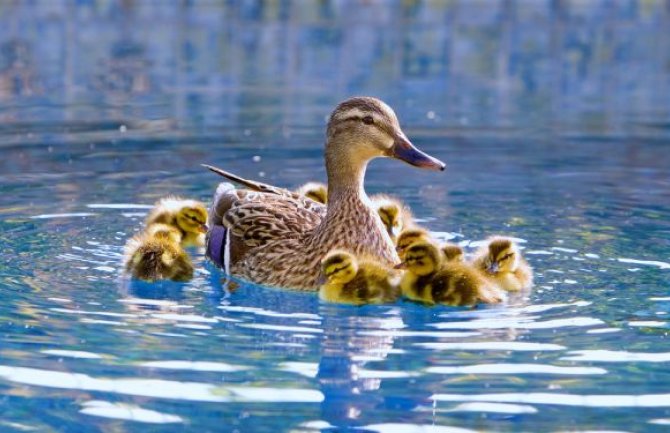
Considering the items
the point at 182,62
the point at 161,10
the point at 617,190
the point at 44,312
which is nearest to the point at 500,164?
the point at 617,190

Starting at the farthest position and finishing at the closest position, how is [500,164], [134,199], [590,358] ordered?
[500,164] < [134,199] < [590,358]

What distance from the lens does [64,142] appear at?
10281 millimetres

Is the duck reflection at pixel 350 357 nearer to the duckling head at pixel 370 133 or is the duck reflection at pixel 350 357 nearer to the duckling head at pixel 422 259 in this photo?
the duckling head at pixel 422 259

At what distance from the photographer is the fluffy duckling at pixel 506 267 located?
239 inches

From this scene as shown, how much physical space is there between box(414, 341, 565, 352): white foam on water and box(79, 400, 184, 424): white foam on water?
111 centimetres

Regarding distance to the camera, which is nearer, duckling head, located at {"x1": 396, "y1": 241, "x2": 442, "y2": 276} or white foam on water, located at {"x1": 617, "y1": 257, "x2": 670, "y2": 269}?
duckling head, located at {"x1": 396, "y1": 241, "x2": 442, "y2": 276}

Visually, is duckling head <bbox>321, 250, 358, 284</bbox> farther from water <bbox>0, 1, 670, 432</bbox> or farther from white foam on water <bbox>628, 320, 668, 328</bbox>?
white foam on water <bbox>628, 320, 668, 328</bbox>

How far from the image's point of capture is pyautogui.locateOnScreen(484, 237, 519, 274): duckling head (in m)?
6.06

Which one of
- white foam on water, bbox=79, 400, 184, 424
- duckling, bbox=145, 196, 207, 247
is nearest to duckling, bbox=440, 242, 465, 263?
duckling, bbox=145, 196, 207, 247

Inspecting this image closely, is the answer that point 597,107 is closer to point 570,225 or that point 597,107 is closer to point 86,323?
point 570,225

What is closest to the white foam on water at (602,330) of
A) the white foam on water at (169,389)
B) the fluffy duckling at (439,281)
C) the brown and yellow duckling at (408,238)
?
the fluffy duckling at (439,281)

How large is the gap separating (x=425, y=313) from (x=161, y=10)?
572 inches

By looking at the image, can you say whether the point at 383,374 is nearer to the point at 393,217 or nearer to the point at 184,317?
the point at 184,317

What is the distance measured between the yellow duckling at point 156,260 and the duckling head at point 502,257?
126 centimetres
